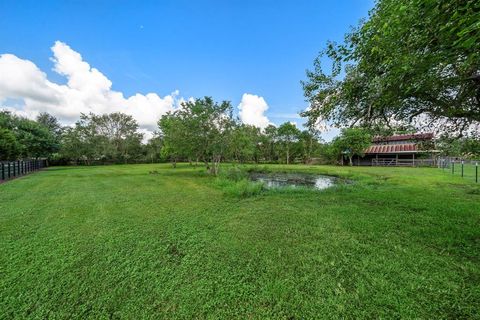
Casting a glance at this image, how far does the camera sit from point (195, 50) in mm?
12828

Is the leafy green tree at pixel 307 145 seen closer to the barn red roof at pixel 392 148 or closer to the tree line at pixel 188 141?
the tree line at pixel 188 141

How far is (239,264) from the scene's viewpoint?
2781mm

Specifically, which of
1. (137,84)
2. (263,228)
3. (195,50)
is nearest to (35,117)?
(137,84)

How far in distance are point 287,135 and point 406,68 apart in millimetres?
39056

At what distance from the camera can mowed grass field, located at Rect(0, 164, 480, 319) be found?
1969 millimetres

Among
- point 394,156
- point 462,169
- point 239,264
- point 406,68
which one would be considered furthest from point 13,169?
point 394,156

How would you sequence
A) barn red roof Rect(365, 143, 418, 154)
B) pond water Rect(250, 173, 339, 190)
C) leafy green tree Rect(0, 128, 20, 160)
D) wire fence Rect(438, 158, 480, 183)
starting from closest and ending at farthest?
pond water Rect(250, 173, 339, 190) → wire fence Rect(438, 158, 480, 183) → leafy green tree Rect(0, 128, 20, 160) → barn red roof Rect(365, 143, 418, 154)

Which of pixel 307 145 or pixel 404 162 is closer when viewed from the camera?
pixel 404 162

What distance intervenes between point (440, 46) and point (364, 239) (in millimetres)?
3128

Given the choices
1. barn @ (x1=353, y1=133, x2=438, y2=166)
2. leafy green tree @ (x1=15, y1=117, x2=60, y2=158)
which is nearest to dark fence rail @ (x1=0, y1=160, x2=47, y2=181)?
leafy green tree @ (x1=15, y1=117, x2=60, y2=158)

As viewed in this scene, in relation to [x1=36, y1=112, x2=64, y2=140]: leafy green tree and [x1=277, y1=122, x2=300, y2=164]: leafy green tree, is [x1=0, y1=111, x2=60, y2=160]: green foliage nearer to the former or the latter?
[x1=36, y1=112, x2=64, y2=140]: leafy green tree

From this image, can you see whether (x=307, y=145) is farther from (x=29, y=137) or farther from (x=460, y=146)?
(x=29, y=137)

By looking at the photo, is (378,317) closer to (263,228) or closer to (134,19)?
(263,228)

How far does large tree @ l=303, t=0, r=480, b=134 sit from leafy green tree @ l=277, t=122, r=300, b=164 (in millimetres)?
34640
